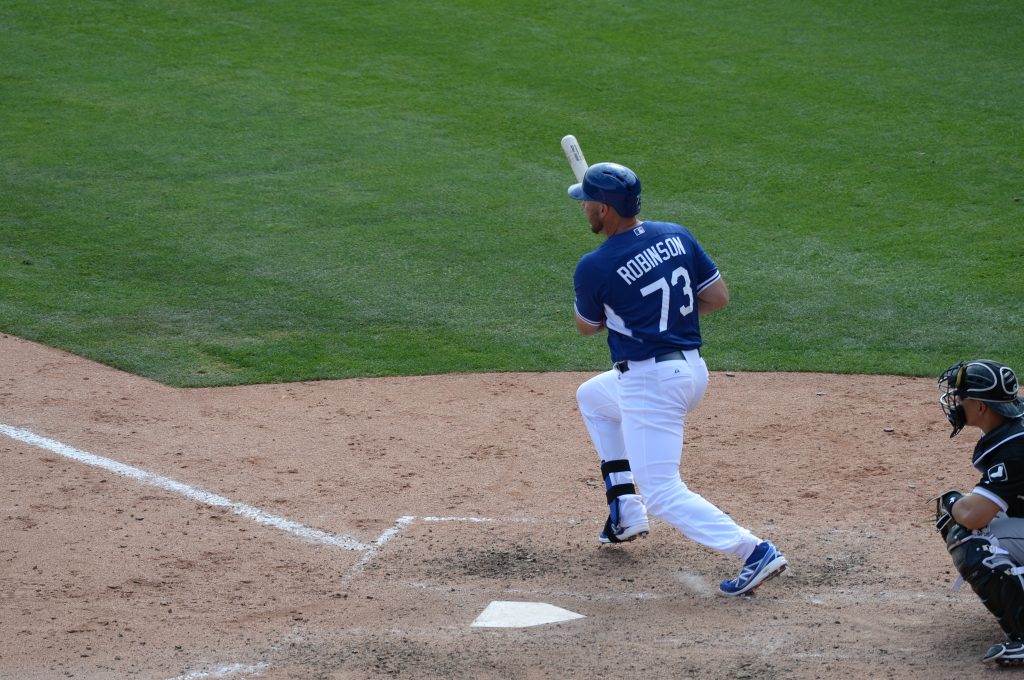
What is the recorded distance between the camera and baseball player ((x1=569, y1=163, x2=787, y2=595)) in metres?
4.88

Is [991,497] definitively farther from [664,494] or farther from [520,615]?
[520,615]

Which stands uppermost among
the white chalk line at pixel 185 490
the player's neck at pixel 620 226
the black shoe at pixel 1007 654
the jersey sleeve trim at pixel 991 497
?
the player's neck at pixel 620 226

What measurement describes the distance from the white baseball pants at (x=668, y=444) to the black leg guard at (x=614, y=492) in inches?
13.5

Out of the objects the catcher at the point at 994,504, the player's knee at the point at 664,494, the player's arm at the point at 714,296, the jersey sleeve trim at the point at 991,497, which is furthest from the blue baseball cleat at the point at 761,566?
the player's arm at the point at 714,296

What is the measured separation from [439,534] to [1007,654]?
2619 mm

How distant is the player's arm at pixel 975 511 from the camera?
4.14 m

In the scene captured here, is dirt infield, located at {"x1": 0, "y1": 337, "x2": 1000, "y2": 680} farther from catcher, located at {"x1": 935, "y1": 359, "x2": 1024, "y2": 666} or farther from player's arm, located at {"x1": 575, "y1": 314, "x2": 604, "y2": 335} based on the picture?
player's arm, located at {"x1": 575, "y1": 314, "x2": 604, "y2": 335}

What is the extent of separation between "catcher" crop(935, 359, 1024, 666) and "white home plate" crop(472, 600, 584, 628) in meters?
1.56

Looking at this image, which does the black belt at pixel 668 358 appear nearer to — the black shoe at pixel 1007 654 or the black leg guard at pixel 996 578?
the black leg guard at pixel 996 578

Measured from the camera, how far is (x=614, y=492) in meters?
5.44

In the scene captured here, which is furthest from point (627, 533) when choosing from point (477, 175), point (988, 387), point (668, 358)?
point (477, 175)

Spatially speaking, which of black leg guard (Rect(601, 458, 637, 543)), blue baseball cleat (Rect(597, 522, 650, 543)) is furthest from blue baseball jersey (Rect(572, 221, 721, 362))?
Result: blue baseball cleat (Rect(597, 522, 650, 543))

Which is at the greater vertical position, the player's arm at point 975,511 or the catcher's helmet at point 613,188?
the catcher's helmet at point 613,188

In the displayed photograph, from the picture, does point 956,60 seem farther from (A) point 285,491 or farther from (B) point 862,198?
(A) point 285,491
